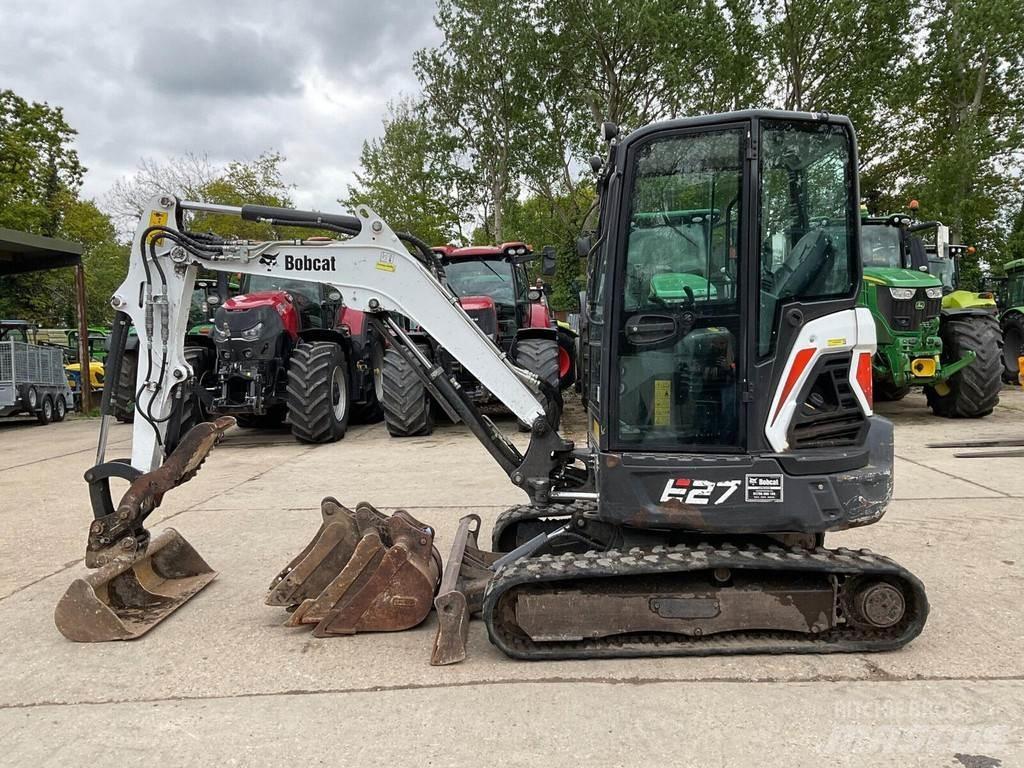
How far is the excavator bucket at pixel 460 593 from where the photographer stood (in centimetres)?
317

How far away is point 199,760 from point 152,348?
224 centimetres

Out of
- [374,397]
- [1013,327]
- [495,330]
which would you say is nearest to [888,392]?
[1013,327]

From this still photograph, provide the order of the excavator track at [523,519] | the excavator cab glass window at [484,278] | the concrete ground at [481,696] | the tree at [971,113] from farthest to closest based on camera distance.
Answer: the tree at [971,113] < the excavator cab glass window at [484,278] < the excavator track at [523,519] < the concrete ground at [481,696]

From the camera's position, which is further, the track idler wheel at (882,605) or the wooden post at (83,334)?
the wooden post at (83,334)

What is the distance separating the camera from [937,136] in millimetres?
23172

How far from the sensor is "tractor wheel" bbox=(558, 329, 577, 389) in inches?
439

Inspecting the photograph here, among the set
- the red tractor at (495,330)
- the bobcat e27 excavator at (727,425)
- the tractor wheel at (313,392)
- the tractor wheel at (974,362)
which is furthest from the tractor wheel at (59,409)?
the tractor wheel at (974,362)

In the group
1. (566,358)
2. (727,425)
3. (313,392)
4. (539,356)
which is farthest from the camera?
(566,358)

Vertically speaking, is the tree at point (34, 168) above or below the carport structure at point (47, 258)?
above

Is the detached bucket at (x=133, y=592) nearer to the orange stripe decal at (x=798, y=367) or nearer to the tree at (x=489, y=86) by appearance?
the orange stripe decal at (x=798, y=367)

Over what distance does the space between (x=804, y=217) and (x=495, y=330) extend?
7.47 metres

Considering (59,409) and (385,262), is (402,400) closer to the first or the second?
(385,262)

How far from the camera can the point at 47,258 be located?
55.9 ft

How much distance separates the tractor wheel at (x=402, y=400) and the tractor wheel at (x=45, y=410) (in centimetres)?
971
